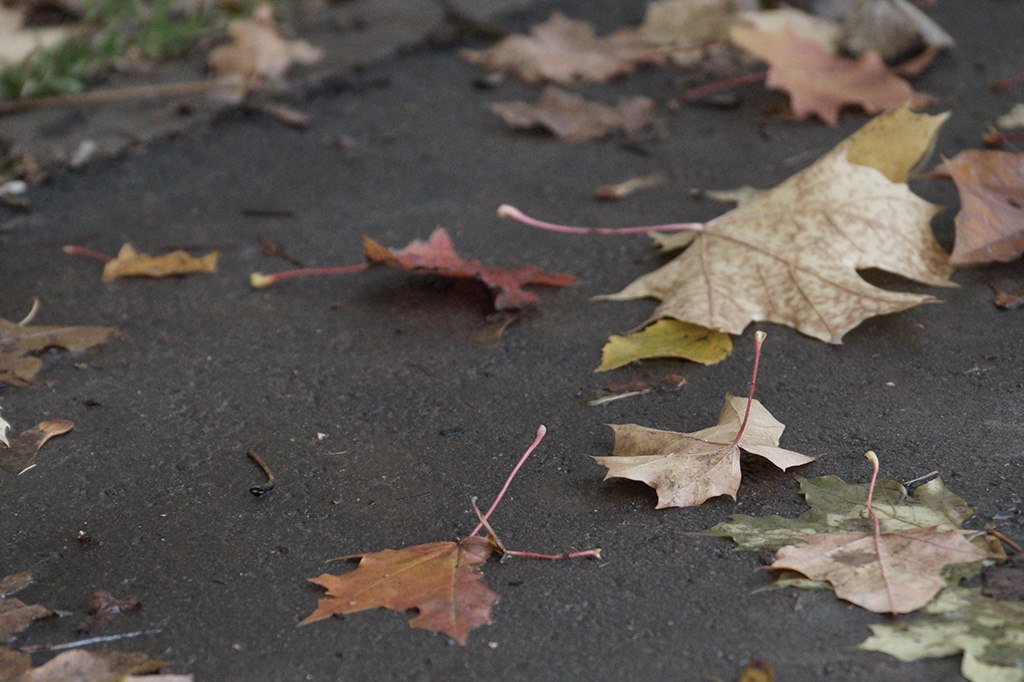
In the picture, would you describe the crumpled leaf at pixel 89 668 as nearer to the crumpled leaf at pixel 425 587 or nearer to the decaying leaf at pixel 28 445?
the crumpled leaf at pixel 425 587

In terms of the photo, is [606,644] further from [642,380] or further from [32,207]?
[32,207]

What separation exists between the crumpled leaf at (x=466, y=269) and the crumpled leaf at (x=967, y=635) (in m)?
1.08

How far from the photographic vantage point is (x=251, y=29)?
3500 mm

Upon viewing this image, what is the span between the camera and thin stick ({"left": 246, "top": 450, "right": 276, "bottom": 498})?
5.73ft

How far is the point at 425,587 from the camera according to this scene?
1.47 m

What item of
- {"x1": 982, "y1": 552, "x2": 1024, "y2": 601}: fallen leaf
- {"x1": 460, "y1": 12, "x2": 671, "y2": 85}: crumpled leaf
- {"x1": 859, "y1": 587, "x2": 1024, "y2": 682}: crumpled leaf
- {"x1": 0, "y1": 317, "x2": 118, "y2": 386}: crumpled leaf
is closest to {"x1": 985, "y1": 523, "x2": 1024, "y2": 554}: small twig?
{"x1": 982, "y1": 552, "x2": 1024, "y2": 601}: fallen leaf

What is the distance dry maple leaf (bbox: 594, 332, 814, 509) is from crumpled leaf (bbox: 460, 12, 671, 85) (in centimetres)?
190

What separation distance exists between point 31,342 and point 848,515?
1.57 m

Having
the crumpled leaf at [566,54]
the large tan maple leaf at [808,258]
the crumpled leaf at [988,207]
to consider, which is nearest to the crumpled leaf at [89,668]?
the large tan maple leaf at [808,258]

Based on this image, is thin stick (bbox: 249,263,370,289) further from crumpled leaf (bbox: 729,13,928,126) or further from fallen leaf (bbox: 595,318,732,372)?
crumpled leaf (bbox: 729,13,928,126)

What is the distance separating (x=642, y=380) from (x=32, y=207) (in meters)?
1.70

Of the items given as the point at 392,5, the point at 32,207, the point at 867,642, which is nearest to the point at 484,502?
the point at 867,642

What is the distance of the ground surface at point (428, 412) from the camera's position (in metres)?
1.41

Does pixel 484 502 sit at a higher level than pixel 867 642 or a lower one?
lower
